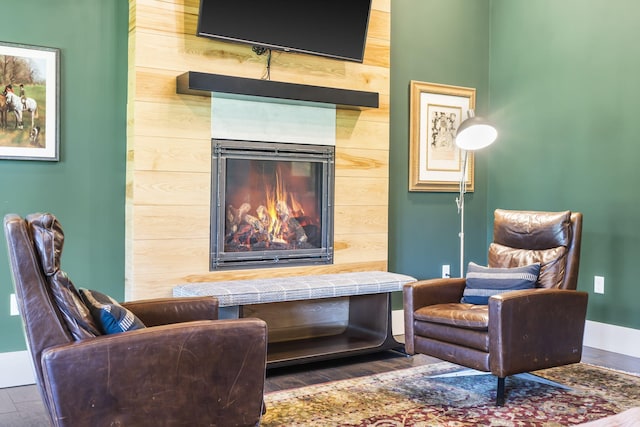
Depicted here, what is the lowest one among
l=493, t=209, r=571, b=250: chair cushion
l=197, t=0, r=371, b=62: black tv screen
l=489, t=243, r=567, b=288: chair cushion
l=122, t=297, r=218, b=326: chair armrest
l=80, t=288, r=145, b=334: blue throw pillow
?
l=122, t=297, r=218, b=326: chair armrest

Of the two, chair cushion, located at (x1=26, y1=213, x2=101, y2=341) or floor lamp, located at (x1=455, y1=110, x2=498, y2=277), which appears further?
floor lamp, located at (x1=455, y1=110, x2=498, y2=277)

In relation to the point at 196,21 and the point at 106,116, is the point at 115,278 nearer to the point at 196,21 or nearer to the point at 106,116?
the point at 106,116

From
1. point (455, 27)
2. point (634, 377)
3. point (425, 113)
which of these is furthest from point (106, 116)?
point (634, 377)

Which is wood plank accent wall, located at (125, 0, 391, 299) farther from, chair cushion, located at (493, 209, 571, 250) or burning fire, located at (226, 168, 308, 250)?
chair cushion, located at (493, 209, 571, 250)

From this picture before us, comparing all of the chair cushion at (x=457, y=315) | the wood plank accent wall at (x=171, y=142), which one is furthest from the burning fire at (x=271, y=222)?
the chair cushion at (x=457, y=315)

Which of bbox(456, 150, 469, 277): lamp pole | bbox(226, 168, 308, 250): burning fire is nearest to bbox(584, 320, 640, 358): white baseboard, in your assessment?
bbox(456, 150, 469, 277): lamp pole

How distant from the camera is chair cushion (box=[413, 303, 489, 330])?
3141 millimetres

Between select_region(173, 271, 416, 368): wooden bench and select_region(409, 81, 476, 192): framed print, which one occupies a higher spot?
select_region(409, 81, 476, 192): framed print

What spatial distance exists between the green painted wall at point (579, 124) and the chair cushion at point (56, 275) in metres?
3.50

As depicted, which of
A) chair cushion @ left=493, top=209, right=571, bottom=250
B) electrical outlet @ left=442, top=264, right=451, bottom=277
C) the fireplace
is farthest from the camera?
electrical outlet @ left=442, top=264, right=451, bottom=277

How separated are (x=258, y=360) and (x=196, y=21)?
7.41 feet

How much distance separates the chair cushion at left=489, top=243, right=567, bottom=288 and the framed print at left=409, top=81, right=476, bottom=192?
3.60 ft

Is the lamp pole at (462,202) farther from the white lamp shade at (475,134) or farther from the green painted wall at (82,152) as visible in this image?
the green painted wall at (82,152)

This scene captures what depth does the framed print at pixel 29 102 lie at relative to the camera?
3.36m
